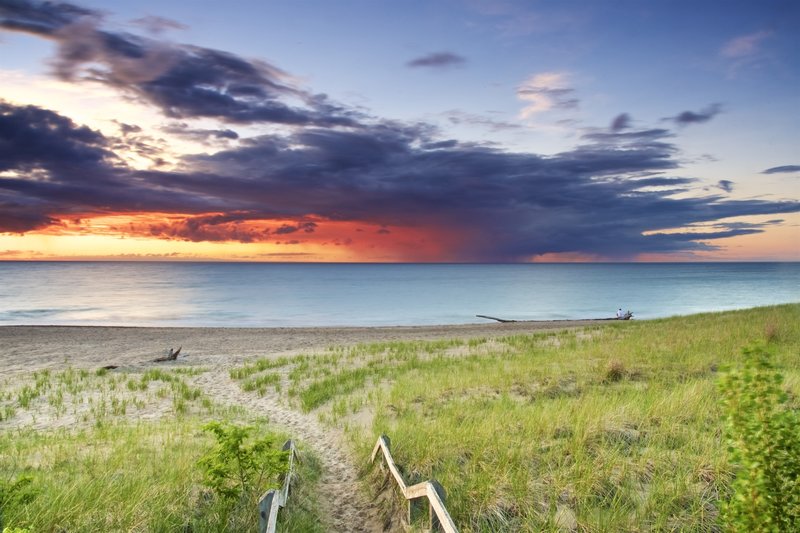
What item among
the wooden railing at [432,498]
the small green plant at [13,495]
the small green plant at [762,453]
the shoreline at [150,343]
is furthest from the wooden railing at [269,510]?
the shoreline at [150,343]

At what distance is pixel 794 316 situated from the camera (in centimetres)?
2827

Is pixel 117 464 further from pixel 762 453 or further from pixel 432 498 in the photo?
pixel 762 453

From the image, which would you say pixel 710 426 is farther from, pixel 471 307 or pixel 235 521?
pixel 471 307

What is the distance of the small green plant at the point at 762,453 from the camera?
4.07 m

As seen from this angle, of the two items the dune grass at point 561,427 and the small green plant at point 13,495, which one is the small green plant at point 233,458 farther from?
the dune grass at point 561,427

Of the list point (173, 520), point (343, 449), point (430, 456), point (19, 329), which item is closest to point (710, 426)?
point (430, 456)

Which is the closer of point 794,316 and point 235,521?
point 235,521

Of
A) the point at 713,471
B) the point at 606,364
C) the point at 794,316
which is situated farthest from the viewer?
the point at 794,316

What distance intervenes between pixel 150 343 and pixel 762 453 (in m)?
39.7

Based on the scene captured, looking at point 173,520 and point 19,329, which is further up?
point 173,520

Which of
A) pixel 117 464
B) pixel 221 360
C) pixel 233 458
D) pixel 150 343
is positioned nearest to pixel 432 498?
pixel 233 458

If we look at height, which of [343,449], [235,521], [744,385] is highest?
[744,385]

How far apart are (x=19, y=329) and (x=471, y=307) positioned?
203 feet

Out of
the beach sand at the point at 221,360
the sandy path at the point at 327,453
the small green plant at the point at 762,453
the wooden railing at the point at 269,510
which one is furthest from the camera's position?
the beach sand at the point at 221,360
